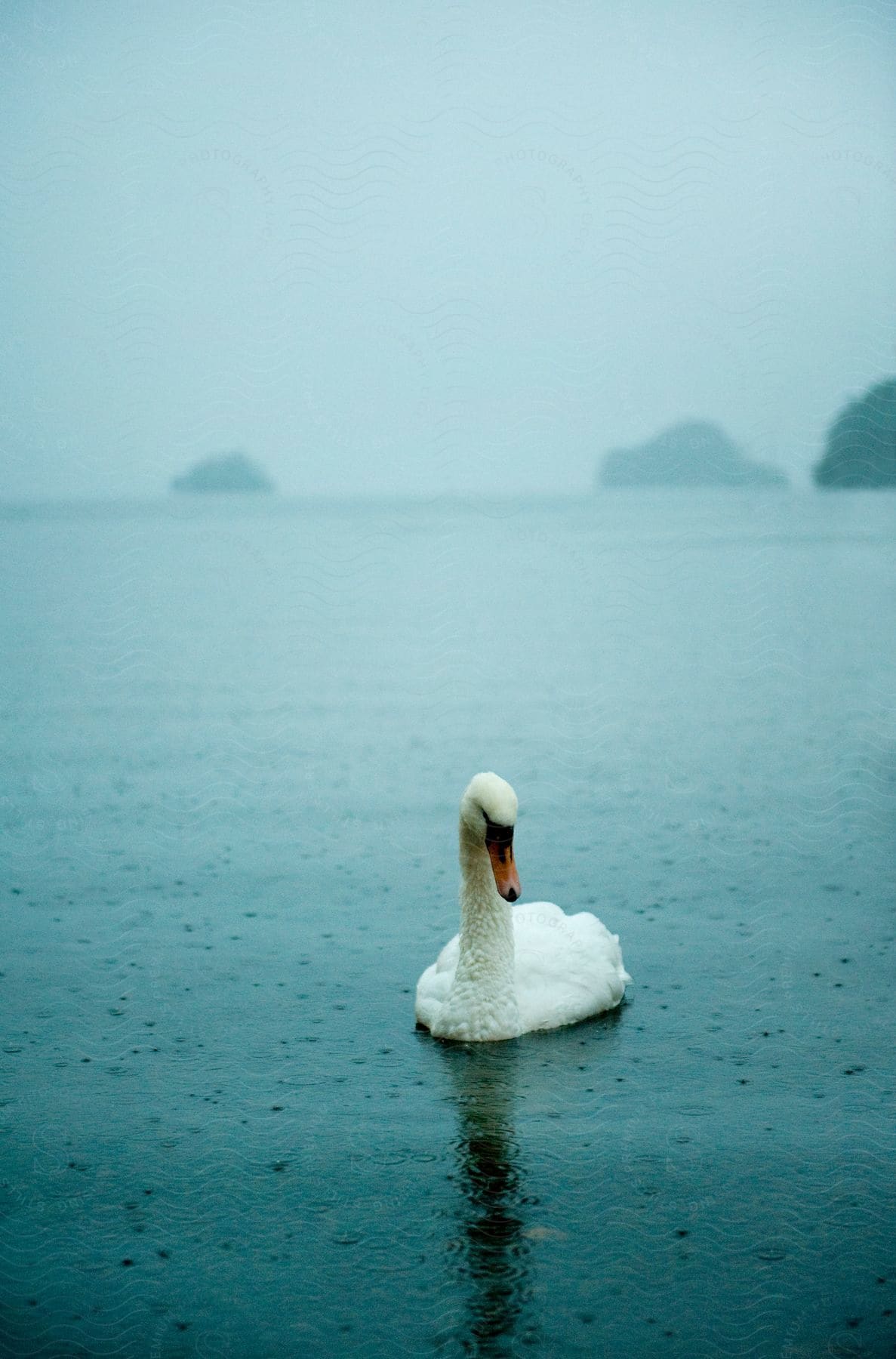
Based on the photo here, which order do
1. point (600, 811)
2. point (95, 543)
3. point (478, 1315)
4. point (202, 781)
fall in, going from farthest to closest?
point (95, 543) → point (202, 781) → point (600, 811) → point (478, 1315)

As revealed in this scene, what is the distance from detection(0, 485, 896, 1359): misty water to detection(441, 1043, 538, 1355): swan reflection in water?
0.02m

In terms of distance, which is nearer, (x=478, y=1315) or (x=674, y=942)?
(x=478, y=1315)

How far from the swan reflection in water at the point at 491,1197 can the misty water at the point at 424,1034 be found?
0.02 meters

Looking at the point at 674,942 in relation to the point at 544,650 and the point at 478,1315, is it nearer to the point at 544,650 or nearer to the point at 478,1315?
the point at 478,1315

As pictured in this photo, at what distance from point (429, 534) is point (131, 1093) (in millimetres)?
55123

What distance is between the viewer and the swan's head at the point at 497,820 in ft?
21.6

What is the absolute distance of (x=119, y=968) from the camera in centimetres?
786

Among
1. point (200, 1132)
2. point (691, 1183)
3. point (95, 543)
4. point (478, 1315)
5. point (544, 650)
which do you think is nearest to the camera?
point (478, 1315)

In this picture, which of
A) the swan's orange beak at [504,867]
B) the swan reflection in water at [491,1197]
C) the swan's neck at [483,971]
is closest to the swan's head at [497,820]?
the swan's orange beak at [504,867]

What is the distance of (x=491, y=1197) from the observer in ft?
18.0

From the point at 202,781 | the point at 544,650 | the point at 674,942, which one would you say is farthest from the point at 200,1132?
the point at 544,650

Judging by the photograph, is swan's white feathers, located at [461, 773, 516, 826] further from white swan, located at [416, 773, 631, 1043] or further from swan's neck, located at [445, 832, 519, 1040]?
swan's neck, located at [445, 832, 519, 1040]

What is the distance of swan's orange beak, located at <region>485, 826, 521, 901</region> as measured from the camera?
257 inches

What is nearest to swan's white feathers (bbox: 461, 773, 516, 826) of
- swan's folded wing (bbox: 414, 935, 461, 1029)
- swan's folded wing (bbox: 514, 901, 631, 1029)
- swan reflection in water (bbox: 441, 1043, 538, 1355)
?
swan's folded wing (bbox: 414, 935, 461, 1029)
